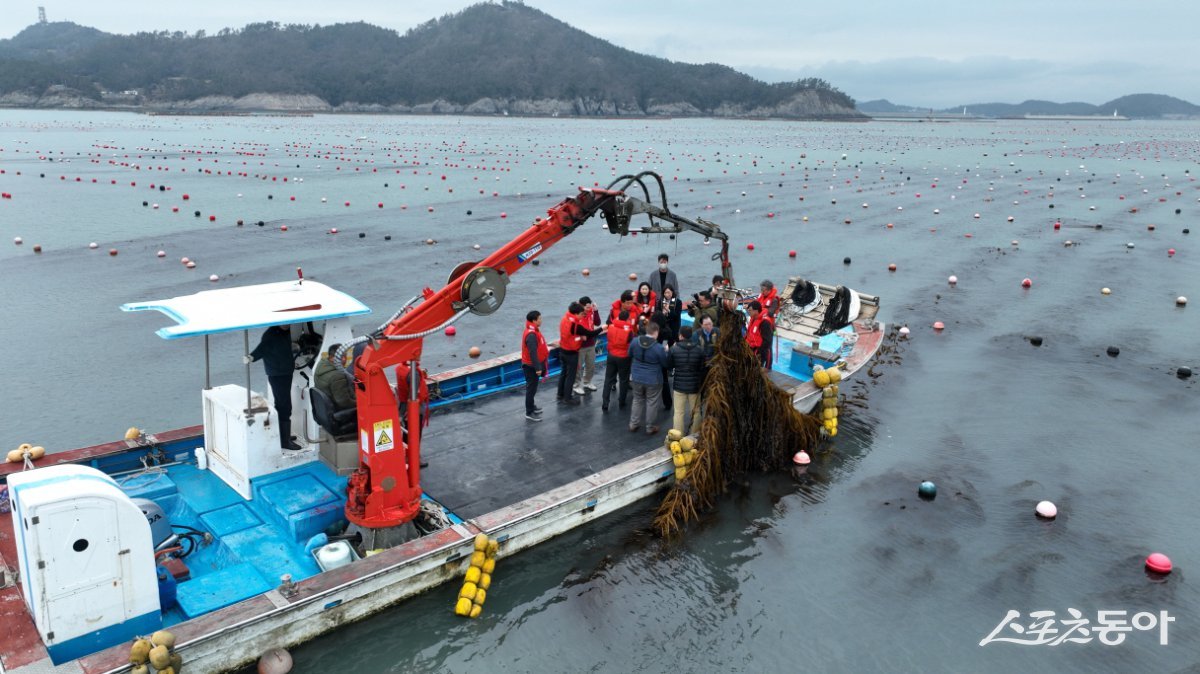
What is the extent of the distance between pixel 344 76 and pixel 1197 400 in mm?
202565

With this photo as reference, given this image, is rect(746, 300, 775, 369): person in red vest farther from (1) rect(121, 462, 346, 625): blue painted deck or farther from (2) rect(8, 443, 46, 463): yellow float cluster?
(2) rect(8, 443, 46, 463): yellow float cluster

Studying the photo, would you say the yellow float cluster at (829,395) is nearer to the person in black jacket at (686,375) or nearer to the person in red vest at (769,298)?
the person in red vest at (769,298)

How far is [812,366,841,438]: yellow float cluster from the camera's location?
12476 millimetres

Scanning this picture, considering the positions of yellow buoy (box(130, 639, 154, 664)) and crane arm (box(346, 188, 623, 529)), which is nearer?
yellow buoy (box(130, 639, 154, 664))

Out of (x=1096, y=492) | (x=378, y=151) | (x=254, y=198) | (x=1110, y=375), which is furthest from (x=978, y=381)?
(x=378, y=151)

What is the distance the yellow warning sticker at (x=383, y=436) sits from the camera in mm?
8133

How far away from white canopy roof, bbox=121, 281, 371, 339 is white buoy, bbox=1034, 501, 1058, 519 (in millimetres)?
8865

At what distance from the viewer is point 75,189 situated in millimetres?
43250

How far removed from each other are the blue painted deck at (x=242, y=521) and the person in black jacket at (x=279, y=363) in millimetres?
642

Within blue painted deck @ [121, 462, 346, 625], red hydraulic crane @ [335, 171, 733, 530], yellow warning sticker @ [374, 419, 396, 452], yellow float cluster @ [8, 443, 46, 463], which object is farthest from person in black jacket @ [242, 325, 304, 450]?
yellow float cluster @ [8, 443, 46, 463]

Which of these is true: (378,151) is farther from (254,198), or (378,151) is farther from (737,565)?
(737,565)

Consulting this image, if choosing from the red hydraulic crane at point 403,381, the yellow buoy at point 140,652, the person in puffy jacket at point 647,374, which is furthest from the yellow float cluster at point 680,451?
the yellow buoy at point 140,652

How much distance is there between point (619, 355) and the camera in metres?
11.8

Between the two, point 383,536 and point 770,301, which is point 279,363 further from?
point 770,301
